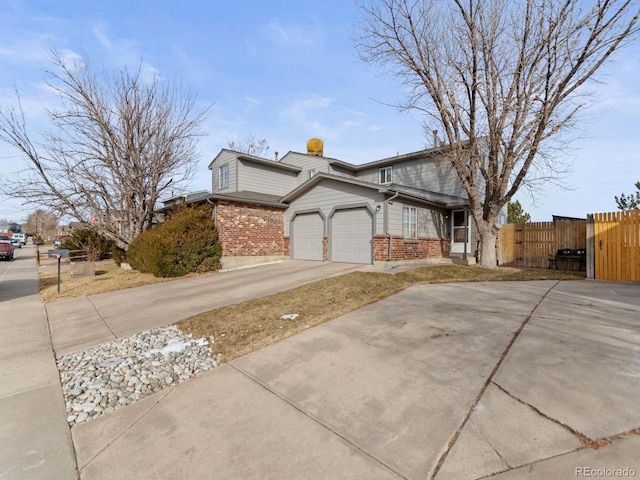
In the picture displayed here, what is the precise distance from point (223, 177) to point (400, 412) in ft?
59.8

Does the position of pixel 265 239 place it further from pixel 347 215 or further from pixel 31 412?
pixel 31 412

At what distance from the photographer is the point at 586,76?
10.1m

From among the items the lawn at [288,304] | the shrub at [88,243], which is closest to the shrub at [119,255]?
the shrub at [88,243]

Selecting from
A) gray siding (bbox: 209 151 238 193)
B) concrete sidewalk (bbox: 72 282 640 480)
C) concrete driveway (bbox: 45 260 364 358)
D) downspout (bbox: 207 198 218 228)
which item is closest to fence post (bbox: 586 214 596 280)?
concrete sidewalk (bbox: 72 282 640 480)

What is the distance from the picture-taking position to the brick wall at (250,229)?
13227 mm

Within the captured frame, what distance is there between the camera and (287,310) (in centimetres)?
576

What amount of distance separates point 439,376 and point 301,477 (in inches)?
69.8

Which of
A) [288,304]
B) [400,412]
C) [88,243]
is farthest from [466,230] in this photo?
[88,243]

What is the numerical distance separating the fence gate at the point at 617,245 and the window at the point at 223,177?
56.2 ft

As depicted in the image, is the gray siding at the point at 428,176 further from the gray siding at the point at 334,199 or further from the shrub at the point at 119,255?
the shrub at the point at 119,255

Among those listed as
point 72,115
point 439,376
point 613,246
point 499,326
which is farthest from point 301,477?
point 72,115

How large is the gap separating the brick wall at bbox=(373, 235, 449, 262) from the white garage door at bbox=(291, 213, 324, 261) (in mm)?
3242

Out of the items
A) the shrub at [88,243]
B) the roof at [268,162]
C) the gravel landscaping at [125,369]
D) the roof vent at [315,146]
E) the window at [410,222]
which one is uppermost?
the roof vent at [315,146]

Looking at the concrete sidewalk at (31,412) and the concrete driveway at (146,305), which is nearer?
the concrete sidewalk at (31,412)
